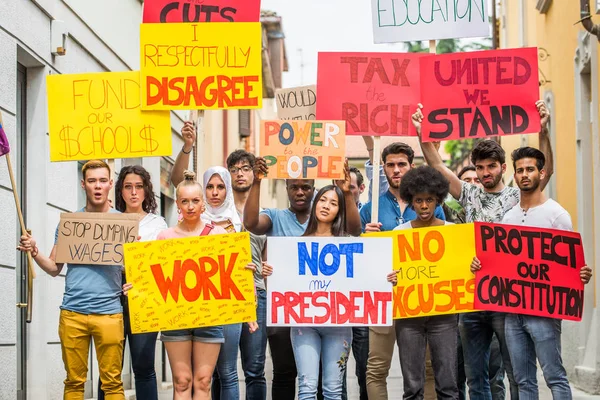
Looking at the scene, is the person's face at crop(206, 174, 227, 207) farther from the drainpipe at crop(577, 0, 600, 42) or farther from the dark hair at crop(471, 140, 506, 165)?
the drainpipe at crop(577, 0, 600, 42)

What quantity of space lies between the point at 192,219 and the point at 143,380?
1238 mm

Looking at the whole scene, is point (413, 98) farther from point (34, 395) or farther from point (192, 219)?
Result: point (34, 395)

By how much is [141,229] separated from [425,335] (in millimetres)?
2044

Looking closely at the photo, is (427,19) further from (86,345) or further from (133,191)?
(86,345)

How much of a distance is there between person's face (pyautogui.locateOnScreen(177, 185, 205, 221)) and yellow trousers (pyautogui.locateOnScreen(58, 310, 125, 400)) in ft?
2.75

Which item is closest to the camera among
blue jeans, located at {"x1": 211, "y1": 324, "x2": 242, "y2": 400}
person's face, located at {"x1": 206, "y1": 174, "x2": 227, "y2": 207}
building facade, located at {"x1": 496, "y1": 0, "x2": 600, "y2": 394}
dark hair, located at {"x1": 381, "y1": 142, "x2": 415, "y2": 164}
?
blue jeans, located at {"x1": 211, "y1": 324, "x2": 242, "y2": 400}

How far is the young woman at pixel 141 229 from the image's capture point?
7723 millimetres

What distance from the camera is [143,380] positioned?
7.76 m

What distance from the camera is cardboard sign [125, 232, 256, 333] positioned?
7.27m

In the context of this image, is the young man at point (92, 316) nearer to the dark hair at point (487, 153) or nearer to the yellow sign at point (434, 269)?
the yellow sign at point (434, 269)

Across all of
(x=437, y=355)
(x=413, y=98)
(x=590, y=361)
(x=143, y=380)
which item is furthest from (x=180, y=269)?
(x=590, y=361)

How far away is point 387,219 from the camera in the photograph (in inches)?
316

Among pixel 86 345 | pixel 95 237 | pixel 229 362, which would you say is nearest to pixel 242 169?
pixel 95 237

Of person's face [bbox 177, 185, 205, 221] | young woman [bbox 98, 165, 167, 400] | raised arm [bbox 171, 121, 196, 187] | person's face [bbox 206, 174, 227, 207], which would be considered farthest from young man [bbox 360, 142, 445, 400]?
young woman [bbox 98, 165, 167, 400]
